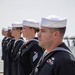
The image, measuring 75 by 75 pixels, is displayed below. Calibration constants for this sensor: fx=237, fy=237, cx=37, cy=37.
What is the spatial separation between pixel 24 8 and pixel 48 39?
228 inches

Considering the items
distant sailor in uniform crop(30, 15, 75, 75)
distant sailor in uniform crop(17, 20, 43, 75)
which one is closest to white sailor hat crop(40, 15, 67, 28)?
distant sailor in uniform crop(30, 15, 75, 75)

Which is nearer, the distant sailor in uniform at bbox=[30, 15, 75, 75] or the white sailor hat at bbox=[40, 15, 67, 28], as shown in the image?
the distant sailor in uniform at bbox=[30, 15, 75, 75]

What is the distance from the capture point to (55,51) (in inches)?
63.0

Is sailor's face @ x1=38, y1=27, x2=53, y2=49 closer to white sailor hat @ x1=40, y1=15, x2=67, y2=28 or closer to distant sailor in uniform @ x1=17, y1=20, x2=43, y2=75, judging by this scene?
white sailor hat @ x1=40, y1=15, x2=67, y2=28

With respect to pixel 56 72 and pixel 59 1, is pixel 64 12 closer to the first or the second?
pixel 59 1

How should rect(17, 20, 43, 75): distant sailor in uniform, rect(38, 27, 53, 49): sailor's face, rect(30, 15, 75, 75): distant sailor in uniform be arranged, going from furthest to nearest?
rect(17, 20, 43, 75): distant sailor in uniform, rect(38, 27, 53, 49): sailor's face, rect(30, 15, 75, 75): distant sailor in uniform

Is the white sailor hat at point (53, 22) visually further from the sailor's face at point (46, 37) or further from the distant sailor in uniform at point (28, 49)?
the distant sailor in uniform at point (28, 49)

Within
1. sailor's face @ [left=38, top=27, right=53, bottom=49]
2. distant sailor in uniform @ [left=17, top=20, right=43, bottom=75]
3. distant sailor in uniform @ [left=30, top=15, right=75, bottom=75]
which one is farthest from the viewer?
distant sailor in uniform @ [left=17, top=20, right=43, bottom=75]

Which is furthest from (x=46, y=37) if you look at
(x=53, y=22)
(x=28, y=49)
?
(x=28, y=49)

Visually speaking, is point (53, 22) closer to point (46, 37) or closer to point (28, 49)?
point (46, 37)

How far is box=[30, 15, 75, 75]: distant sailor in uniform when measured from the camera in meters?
1.48

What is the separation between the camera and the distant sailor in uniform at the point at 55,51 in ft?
4.86

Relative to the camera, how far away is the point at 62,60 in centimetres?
150

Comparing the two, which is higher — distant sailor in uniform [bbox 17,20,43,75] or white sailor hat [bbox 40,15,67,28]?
white sailor hat [bbox 40,15,67,28]
